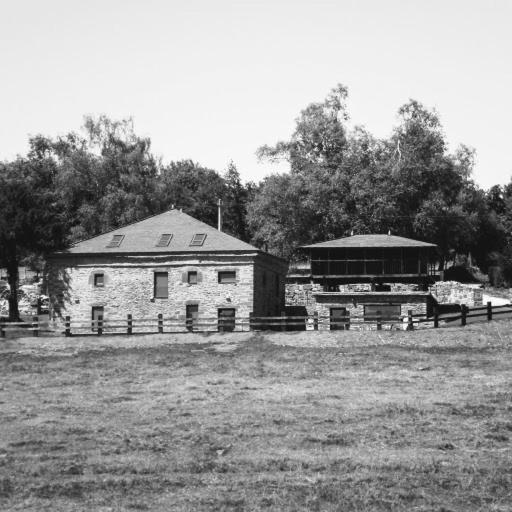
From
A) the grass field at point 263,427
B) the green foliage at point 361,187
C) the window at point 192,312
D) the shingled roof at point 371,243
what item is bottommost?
the grass field at point 263,427

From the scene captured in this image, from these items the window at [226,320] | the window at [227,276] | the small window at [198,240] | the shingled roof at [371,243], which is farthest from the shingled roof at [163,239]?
the shingled roof at [371,243]

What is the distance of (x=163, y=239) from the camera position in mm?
52719

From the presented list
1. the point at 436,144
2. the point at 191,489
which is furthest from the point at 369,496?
the point at 436,144

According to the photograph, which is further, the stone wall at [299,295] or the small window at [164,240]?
the stone wall at [299,295]

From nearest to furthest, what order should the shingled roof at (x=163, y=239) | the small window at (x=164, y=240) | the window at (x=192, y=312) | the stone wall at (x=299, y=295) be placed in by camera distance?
the window at (x=192, y=312) < the shingled roof at (x=163, y=239) < the small window at (x=164, y=240) < the stone wall at (x=299, y=295)

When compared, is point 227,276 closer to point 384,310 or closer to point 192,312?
point 192,312

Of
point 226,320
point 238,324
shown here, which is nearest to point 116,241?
point 226,320

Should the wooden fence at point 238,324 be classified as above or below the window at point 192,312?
below

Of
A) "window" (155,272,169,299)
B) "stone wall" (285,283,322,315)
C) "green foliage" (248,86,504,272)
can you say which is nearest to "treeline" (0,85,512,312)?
"green foliage" (248,86,504,272)

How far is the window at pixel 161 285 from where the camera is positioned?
51344 mm

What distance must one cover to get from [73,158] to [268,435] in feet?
198

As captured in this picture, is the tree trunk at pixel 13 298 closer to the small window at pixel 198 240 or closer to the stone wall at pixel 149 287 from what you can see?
the stone wall at pixel 149 287

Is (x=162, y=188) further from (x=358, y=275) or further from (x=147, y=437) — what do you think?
(x=147, y=437)

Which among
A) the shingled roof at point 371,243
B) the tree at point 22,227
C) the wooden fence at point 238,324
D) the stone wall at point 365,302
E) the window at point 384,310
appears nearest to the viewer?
the wooden fence at point 238,324
